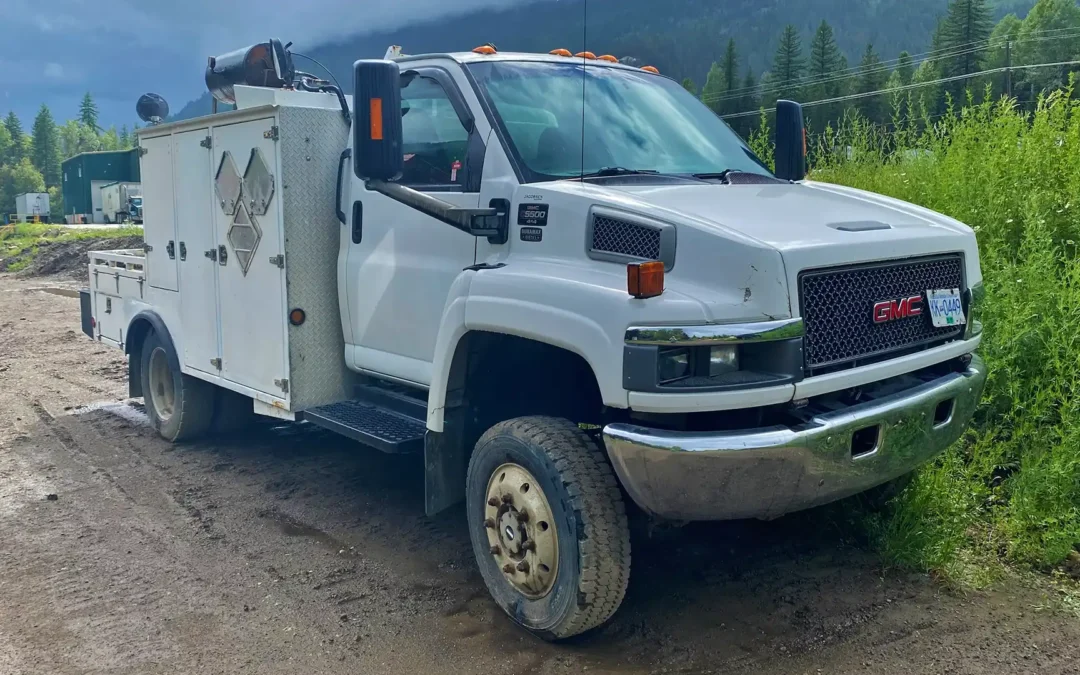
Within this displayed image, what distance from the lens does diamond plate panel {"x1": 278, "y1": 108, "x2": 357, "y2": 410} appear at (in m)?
5.22

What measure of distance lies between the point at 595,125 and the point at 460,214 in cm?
89

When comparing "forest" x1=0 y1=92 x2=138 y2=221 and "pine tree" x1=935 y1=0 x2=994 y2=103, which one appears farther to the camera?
"forest" x1=0 y1=92 x2=138 y2=221

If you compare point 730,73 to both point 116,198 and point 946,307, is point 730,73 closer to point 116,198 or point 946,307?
point 116,198

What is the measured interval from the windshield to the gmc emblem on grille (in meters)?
1.19

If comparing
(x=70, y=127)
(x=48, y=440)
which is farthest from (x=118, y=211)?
(x=70, y=127)

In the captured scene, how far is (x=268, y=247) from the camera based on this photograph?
211 inches

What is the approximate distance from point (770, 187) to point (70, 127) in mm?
181401

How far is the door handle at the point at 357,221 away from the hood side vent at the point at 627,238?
182cm

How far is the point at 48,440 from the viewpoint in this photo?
7.26 m

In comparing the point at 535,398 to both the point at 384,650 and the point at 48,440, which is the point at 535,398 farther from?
the point at 48,440

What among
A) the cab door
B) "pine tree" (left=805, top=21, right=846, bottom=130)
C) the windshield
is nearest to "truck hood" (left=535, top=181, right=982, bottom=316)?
the windshield

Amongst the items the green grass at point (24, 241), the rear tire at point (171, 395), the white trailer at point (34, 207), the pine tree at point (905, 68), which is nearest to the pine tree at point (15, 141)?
the white trailer at point (34, 207)

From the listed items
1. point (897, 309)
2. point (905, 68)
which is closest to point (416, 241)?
point (897, 309)

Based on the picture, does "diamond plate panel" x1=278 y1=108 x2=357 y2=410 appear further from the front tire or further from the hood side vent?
the hood side vent
